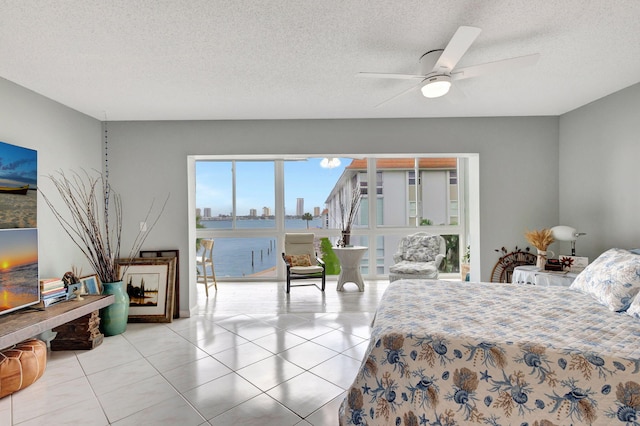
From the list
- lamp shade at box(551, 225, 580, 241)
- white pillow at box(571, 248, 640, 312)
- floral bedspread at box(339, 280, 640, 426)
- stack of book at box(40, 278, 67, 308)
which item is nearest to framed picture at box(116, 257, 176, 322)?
stack of book at box(40, 278, 67, 308)

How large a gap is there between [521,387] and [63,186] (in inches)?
166

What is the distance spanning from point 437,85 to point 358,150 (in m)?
1.85

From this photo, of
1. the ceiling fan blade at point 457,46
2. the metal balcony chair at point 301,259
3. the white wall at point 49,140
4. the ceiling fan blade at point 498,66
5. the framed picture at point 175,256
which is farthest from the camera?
the metal balcony chair at point 301,259

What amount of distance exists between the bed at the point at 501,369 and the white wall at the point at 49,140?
3270 mm

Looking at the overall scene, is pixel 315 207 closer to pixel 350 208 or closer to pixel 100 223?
pixel 350 208

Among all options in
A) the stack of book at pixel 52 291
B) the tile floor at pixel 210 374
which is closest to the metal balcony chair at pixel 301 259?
the tile floor at pixel 210 374

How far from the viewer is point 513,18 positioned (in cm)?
193

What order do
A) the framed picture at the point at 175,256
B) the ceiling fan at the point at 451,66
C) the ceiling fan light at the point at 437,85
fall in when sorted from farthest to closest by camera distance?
1. the framed picture at the point at 175,256
2. the ceiling fan light at the point at 437,85
3. the ceiling fan at the point at 451,66

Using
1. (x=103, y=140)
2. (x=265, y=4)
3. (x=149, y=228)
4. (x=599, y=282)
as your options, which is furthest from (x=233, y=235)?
(x=599, y=282)

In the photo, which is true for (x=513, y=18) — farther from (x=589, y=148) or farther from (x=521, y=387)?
(x=589, y=148)

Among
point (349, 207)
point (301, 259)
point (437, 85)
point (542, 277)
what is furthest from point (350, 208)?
point (437, 85)

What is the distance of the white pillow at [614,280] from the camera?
2.12 metres

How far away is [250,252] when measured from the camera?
6.07 m

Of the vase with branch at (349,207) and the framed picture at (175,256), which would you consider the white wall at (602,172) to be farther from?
the framed picture at (175,256)
